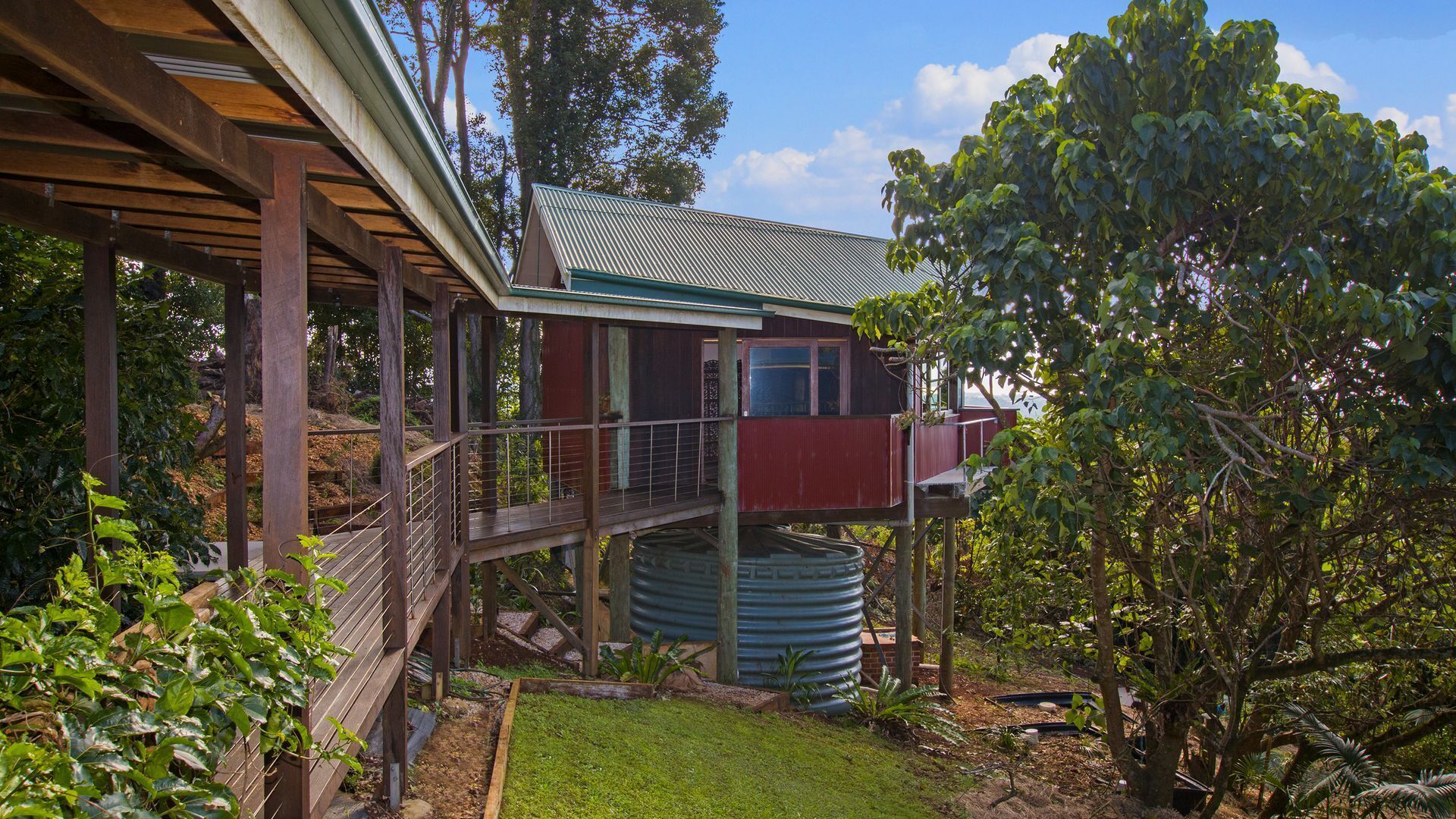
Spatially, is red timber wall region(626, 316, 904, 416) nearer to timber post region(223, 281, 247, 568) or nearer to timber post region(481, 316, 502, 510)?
timber post region(481, 316, 502, 510)

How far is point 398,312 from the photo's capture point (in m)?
5.49

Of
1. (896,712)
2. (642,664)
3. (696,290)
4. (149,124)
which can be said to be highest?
(696,290)

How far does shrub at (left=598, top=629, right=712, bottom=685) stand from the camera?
33.4 feet

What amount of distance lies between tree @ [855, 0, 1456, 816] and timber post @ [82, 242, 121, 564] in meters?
5.34

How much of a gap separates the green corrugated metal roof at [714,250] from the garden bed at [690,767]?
18.5 feet

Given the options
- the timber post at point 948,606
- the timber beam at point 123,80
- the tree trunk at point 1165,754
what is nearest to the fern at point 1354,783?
the tree trunk at point 1165,754

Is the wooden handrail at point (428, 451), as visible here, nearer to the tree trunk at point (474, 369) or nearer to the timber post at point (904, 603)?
the timber post at point (904, 603)

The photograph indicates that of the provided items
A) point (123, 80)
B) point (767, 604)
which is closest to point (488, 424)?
point (767, 604)

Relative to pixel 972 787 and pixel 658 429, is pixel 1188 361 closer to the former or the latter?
pixel 972 787

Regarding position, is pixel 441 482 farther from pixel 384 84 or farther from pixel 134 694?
pixel 134 694

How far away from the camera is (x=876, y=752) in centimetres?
1076

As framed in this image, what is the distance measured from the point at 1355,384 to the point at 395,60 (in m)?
7.37

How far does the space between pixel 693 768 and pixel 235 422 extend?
4.25 meters

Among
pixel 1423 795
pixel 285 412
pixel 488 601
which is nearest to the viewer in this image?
pixel 285 412
